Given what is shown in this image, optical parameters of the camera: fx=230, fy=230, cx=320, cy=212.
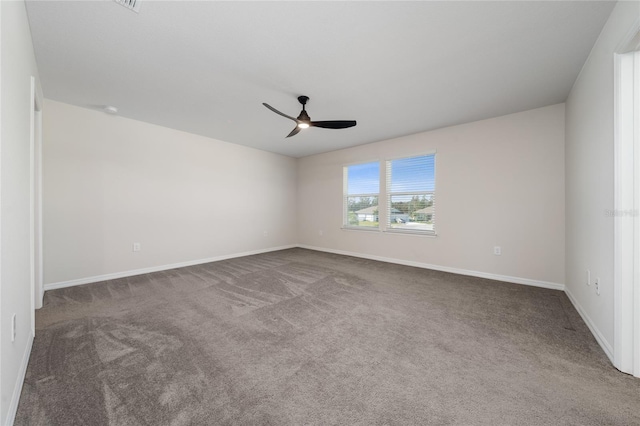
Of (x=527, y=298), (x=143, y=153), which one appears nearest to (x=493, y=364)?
(x=527, y=298)

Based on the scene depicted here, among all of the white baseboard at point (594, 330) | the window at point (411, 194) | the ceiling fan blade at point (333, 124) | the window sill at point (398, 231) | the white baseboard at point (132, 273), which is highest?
the ceiling fan blade at point (333, 124)

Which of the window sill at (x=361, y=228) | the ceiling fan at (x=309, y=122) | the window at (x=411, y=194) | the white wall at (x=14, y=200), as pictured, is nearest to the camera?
the white wall at (x=14, y=200)

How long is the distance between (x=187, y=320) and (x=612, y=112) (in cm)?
391

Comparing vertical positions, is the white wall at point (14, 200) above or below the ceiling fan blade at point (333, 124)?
below

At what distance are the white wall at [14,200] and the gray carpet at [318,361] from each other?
0.22 m

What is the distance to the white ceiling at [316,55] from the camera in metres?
1.68

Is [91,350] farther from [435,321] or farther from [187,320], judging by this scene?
[435,321]

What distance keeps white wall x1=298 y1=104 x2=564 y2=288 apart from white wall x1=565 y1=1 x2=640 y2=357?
0.39 metres

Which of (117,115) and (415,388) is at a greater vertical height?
(117,115)

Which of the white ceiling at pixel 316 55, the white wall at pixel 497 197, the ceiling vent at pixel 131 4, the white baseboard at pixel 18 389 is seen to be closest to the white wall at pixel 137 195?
the white ceiling at pixel 316 55

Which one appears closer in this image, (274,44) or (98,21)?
(98,21)

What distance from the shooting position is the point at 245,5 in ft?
5.28

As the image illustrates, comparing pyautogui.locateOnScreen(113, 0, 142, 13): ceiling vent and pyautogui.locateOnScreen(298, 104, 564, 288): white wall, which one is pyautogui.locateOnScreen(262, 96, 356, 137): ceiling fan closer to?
pyautogui.locateOnScreen(113, 0, 142, 13): ceiling vent

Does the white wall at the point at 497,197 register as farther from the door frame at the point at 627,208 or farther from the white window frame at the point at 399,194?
the door frame at the point at 627,208
